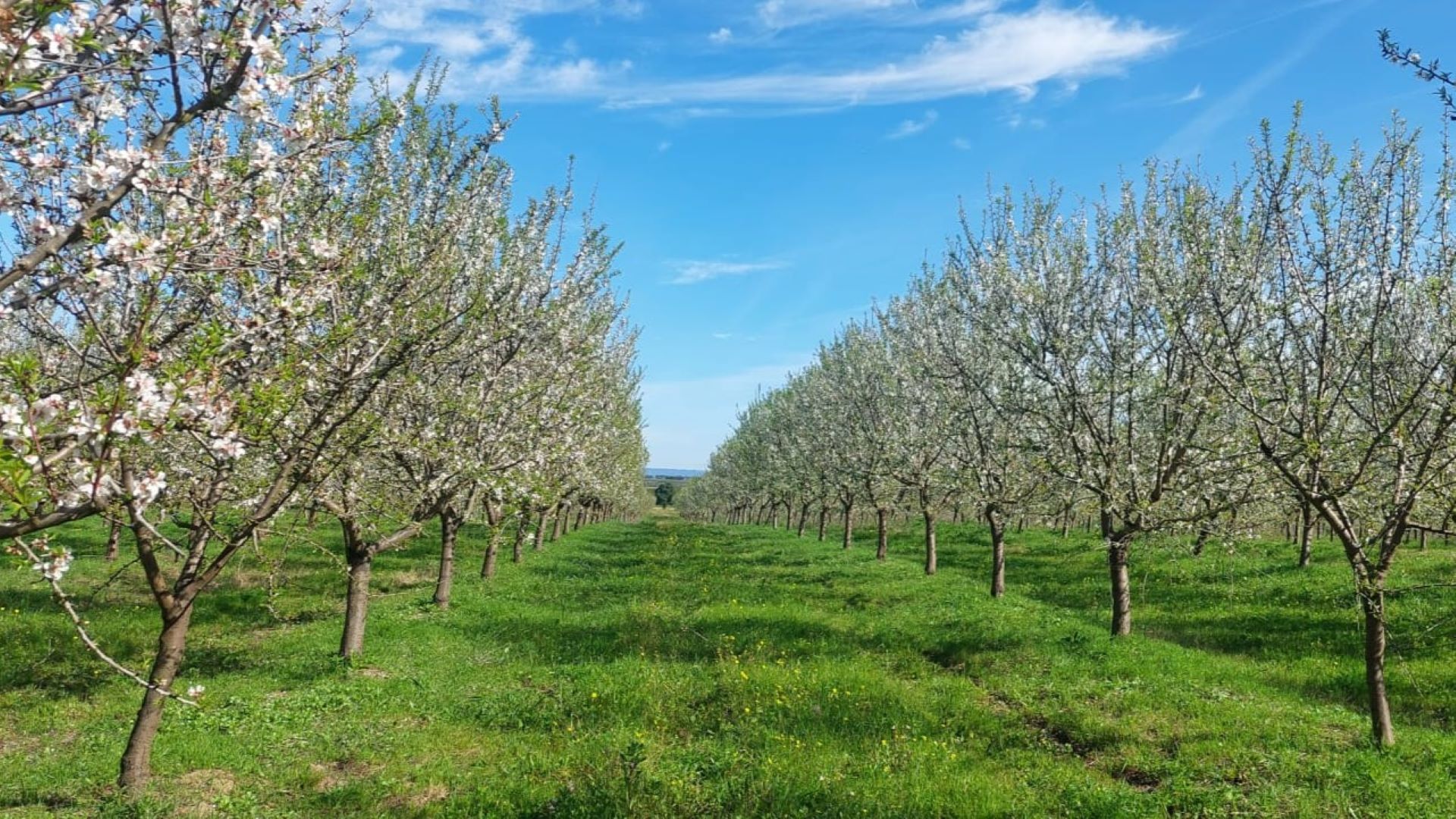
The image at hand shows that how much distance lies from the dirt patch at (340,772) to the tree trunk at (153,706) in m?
1.75

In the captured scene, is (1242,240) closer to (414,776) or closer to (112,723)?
(414,776)

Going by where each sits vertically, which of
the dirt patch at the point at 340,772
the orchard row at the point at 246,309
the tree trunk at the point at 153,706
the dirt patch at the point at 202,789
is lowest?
the dirt patch at the point at 340,772

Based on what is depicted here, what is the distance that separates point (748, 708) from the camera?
11.7 metres

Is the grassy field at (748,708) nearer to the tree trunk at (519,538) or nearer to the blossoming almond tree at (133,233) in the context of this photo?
the blossoming almond tree at (133,233)

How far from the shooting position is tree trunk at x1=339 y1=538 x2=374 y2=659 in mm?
14547

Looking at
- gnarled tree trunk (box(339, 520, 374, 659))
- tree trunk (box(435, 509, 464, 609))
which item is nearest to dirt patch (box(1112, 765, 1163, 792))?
gnarled tree trunk (box(339, 520, 374, 659))

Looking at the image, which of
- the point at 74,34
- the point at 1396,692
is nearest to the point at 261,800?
the point at 74,34

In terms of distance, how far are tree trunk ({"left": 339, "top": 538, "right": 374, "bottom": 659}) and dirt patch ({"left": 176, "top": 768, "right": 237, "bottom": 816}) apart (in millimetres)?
5137

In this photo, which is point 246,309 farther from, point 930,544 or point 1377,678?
point 930,544

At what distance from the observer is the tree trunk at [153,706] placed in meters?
8.59

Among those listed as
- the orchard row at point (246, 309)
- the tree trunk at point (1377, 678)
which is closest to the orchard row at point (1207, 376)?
the tree trunk at point (1377, 678)

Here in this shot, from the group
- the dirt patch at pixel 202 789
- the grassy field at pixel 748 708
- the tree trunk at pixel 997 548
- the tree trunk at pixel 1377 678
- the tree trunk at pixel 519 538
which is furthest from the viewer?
the tree trunk at pixel 519 538

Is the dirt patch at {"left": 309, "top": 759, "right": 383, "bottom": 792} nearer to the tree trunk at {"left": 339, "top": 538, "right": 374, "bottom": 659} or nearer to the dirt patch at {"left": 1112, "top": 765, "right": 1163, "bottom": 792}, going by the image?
the tree trunk at {"left": 339, "top": 538, "right": 374, "bottom": 659}

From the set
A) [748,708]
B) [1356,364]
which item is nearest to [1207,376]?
[1356,364]
